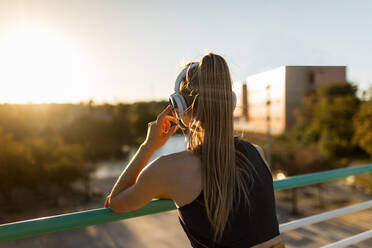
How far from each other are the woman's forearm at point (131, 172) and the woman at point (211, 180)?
0.04 meters

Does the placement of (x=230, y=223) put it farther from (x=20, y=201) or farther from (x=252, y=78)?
(x=20, y=201)

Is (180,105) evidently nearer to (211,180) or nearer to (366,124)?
(211,180)

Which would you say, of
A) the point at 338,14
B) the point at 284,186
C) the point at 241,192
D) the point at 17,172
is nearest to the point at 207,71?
the point at 241,192

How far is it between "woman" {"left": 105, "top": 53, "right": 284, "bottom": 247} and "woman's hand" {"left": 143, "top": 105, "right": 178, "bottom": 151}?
138mm

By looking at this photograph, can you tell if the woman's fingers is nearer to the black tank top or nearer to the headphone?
the headphone

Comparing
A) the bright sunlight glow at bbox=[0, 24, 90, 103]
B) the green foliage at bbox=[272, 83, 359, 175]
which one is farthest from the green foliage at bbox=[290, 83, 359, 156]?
the bright sunlight glow at bbox=[0, 24, 90, 103]

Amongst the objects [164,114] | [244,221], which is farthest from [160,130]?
[244,221]

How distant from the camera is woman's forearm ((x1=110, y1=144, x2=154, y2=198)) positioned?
95 cm

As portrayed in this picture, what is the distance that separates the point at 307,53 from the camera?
1.42 meters

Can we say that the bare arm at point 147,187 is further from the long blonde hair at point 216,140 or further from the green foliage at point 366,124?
the green foliage at point 366,124

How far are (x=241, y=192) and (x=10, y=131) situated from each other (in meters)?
8.96

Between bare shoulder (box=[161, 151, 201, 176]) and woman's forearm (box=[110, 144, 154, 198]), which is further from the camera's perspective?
woman's forearm (box=[110, 144, 154, 198])

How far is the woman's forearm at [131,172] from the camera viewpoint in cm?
95

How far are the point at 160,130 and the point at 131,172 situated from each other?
0.17 meters
